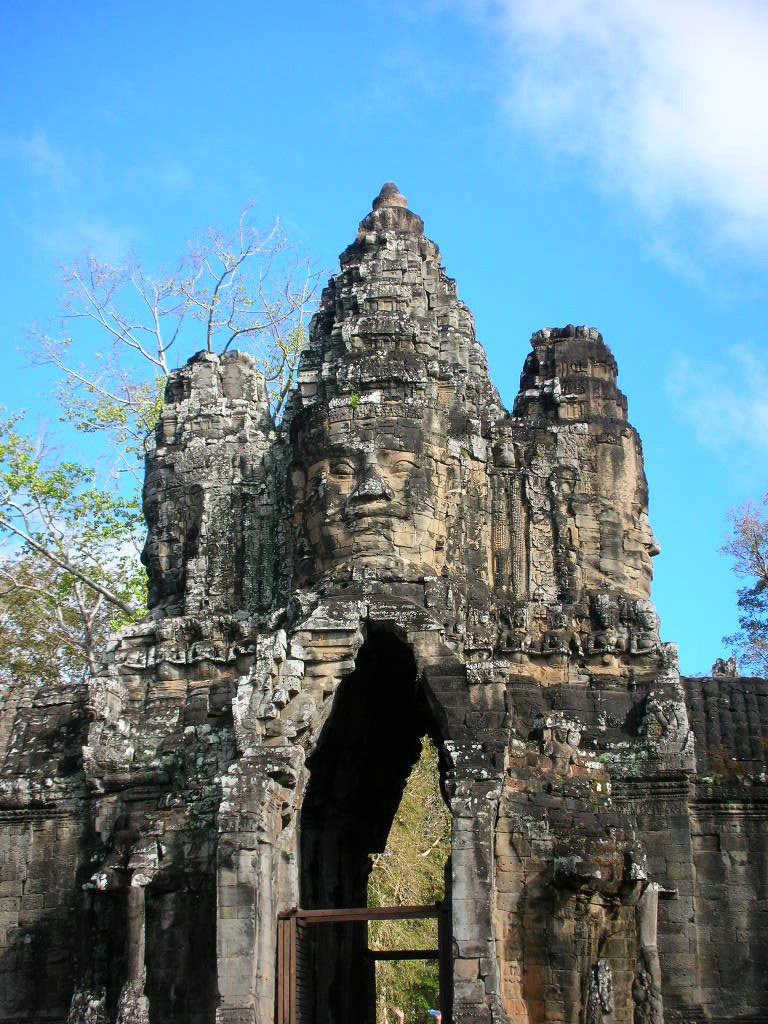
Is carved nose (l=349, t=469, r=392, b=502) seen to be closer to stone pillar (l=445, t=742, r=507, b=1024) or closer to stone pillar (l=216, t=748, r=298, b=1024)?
stone pillar (l=216, t=748, r=298, b=1024)

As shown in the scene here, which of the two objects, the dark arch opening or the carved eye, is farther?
the dark arch opening

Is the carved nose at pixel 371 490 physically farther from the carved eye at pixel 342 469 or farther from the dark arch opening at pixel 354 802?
the dark arch opening at pixel 354 802

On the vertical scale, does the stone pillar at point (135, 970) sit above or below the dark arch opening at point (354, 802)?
below

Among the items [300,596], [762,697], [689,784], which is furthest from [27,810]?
[762,697]

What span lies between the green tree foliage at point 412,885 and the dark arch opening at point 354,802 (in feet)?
17.3

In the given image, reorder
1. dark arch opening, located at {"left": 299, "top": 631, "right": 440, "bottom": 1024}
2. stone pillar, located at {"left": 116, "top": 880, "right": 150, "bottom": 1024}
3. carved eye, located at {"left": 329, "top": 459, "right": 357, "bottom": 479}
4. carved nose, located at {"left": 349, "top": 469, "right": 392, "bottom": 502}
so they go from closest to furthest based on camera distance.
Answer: stone pillar, located at {"left": 116, "top": 880, "right": 150, "bottom": 1024}, carved nose, located at {"left": 349, "top": 469, "right": 392, "bottom": 502}, carved eye, located at {"left": 329, "top": 459, "right": 357, "bottom": 479}, dark arch opening, located at {"left": 299, "top": 631, "right": 440, "bottom": 1024}

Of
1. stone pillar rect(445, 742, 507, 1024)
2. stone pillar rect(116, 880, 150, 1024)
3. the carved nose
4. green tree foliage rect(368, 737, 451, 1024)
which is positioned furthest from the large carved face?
green tree foliage rect(368, 737, 451, 1024)

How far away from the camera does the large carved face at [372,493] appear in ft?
61.5

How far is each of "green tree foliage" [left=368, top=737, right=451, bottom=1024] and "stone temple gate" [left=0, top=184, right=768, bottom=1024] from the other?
6.28 metres

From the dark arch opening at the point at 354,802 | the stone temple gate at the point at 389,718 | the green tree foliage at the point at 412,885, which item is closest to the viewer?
the stone temple gate at the point at 389,718

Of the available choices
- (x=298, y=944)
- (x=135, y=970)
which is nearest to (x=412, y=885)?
(x=298, y=944)

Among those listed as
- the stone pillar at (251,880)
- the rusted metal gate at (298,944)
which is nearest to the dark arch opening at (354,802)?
the stone pillar at (251,880)

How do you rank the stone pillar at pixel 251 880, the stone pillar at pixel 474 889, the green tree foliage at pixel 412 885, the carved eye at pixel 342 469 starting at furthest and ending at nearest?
the green tree foliage at pixel 412 885 < the carved eye at pixel 342 469 < the stone pillar at pixel 251 880 < the stone pillar at pixel 474 889

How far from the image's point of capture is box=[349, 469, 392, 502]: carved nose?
1870 cm
